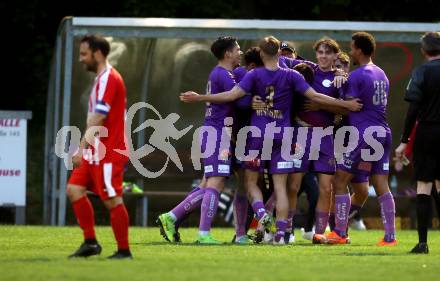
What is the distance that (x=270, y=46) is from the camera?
14.6 meters

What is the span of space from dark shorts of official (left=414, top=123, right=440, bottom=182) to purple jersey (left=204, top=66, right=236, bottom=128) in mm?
2439

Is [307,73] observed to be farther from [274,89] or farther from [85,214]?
[85,214]

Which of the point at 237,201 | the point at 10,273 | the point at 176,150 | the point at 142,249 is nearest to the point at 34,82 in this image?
the point at 176,150

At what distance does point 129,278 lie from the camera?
33.7 ft

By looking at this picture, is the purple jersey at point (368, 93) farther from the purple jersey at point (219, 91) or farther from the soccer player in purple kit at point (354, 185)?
the purple jersey at point (219, 91)

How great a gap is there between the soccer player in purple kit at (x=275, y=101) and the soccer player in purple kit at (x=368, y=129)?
0.19 meters

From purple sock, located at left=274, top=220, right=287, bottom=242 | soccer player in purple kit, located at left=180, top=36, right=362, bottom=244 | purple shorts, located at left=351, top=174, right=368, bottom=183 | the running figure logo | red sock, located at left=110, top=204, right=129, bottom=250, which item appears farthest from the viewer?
the running figure logo

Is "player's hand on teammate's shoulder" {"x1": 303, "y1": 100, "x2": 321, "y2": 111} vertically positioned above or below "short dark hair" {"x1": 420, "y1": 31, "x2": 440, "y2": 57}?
below

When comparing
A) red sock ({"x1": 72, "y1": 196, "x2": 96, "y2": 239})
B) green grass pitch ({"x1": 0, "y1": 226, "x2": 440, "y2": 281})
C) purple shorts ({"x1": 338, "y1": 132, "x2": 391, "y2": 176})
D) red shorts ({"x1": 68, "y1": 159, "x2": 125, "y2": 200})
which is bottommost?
green grass pitch ({"x1": 0, "y1": 226, "x2": 440, "y2": 281})

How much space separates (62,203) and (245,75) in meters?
7.31

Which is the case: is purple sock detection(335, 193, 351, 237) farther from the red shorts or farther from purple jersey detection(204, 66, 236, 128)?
the red shorts

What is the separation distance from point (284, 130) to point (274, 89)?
0.46m

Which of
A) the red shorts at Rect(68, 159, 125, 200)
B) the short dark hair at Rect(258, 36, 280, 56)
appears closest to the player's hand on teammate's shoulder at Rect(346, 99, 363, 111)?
the short dark hair at Rect(258, 36, 280, 56)

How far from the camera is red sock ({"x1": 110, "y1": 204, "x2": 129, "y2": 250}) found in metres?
11.8
